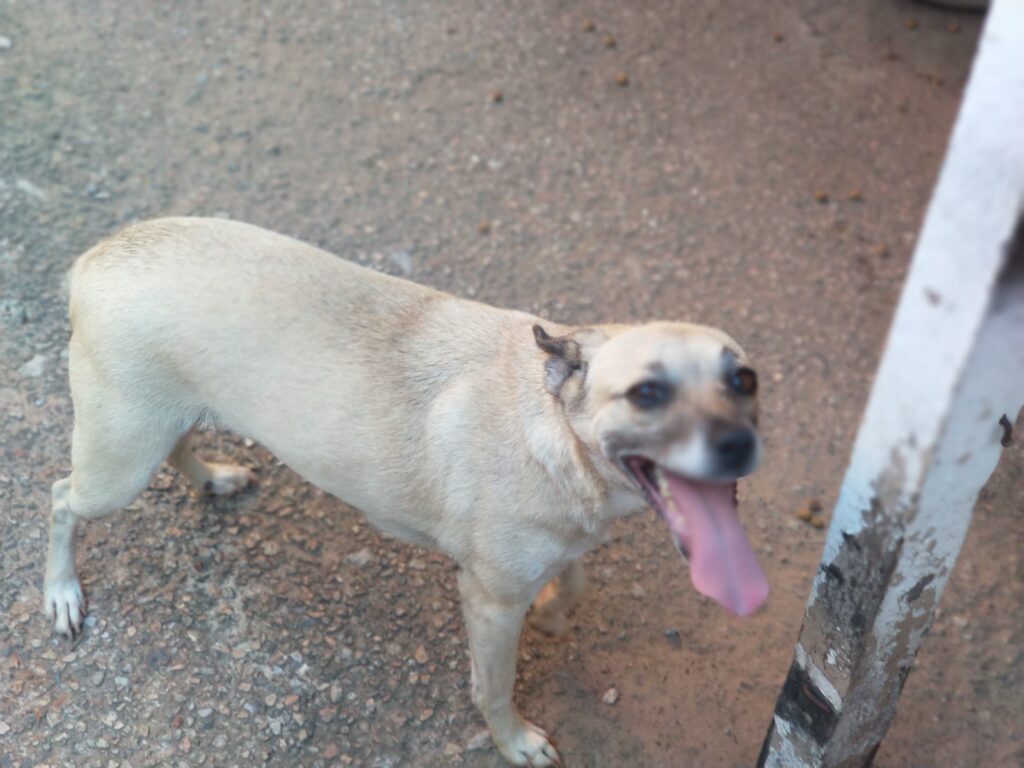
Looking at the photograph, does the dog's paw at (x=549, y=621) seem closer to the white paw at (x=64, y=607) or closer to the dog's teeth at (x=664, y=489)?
the dog's teeth at (x=664, y=489)

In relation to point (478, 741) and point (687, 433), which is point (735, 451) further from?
point (478, 741)

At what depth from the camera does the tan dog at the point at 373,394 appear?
3.32 meters

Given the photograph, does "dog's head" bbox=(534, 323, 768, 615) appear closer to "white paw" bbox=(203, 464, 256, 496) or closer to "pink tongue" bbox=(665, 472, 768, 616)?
"pink tongue" bbox=(665, 472, 768, 616)

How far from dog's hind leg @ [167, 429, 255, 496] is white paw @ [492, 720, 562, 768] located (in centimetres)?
171

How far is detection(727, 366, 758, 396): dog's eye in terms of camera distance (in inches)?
119

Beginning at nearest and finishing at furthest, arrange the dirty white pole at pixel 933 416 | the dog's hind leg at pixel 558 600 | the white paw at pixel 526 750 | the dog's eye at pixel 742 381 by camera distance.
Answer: the dirty white pole at pixel 933 416 < the dog's eye at pixel 742 381 < the white paw at pixel 526 750 < the dog's hind leg at pixel 558 600

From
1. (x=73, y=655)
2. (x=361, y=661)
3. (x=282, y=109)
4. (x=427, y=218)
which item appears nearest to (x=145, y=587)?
(x=73, y=655)

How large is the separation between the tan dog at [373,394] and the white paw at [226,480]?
75 cm

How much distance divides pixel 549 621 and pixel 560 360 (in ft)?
5.20

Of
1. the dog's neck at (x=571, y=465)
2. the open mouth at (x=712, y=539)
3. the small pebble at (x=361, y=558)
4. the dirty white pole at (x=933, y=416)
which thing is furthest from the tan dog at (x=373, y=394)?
the small pebble at (x=361, y=558)

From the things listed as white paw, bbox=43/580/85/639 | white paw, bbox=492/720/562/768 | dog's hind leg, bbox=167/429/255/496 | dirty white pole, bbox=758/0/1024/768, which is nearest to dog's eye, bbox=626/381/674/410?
dirty white pole, bbox=758/0/1024/768

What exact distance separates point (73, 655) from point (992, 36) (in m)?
3.82

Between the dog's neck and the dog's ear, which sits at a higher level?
the dog's ear

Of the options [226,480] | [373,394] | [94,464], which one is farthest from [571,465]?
[226,480]
